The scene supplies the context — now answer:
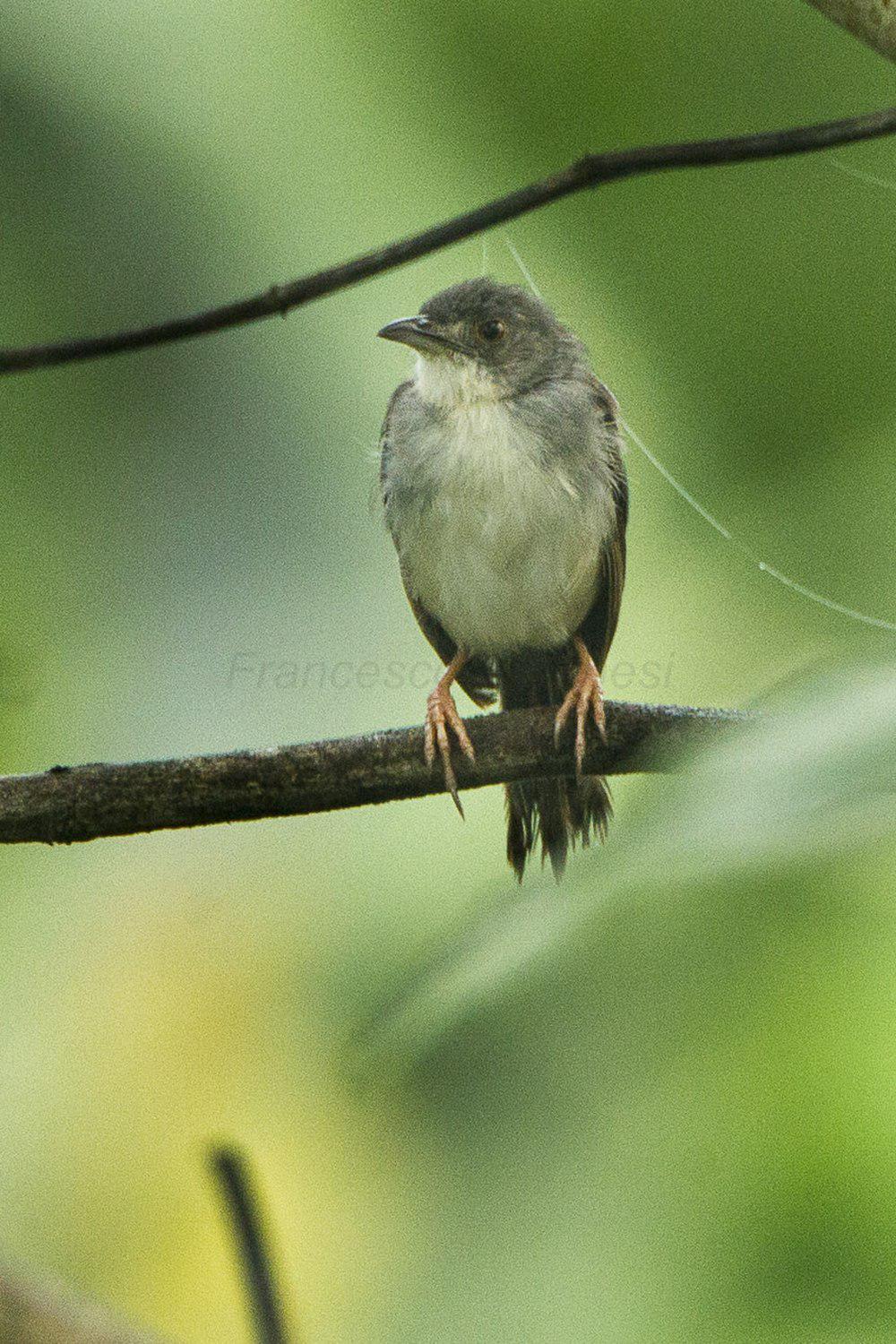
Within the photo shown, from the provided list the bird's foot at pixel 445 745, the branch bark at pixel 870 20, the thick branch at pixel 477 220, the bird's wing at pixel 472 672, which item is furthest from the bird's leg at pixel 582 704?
the branch bark at pixel 870 20

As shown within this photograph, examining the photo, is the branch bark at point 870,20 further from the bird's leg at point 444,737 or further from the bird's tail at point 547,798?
the bird's leg at point 444,737

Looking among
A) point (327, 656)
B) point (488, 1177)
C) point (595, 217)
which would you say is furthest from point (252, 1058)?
point (595, 217)

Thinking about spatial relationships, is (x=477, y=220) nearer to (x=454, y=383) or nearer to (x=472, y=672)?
(x=454, y=383)

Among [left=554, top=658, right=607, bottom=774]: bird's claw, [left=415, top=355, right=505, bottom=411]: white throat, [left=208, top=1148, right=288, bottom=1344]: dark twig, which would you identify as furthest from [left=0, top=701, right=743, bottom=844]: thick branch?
[left=415, top=355, right=505, bottom=411]: white throat

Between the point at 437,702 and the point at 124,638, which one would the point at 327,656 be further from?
the point at 437,702

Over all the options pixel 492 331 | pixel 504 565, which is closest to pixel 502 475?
pixel 504 565
